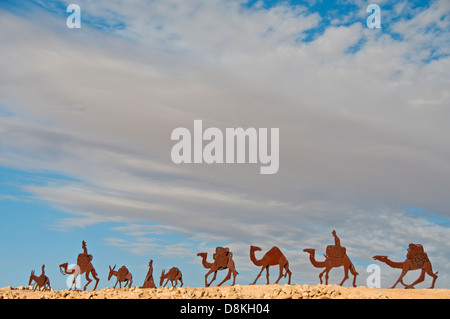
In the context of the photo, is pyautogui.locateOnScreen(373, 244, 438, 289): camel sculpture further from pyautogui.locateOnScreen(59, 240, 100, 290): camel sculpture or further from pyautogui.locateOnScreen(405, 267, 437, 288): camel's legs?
pyautogui.locateOnScreen(59, 240, 100, 290): camel sculpture

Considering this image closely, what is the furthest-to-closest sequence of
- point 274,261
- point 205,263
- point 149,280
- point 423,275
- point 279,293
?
point 149,280, point 205,263, point 274,261, point 423,275, point 279,293

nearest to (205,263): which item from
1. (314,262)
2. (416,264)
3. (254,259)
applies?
(254,259)

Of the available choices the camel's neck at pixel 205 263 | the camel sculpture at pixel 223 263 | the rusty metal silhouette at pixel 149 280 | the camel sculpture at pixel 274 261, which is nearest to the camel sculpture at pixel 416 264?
the camel sculpture at pixel 274 261

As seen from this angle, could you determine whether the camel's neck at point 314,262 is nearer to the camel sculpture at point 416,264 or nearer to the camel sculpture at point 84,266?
the camel sculpture at point 416,264

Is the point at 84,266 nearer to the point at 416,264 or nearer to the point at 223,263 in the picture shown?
→ the point at 223,263

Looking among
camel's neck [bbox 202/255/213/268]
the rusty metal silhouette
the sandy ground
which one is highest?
camel's neck [bbox 202/255/213/268]

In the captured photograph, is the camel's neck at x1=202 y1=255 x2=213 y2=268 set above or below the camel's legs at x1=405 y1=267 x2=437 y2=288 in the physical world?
above

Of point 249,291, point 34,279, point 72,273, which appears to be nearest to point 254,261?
point 249,291

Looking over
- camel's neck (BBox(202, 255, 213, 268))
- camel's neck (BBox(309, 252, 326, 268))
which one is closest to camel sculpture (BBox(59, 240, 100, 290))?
camel's neck (BBox(202, 255, 213, 268))
